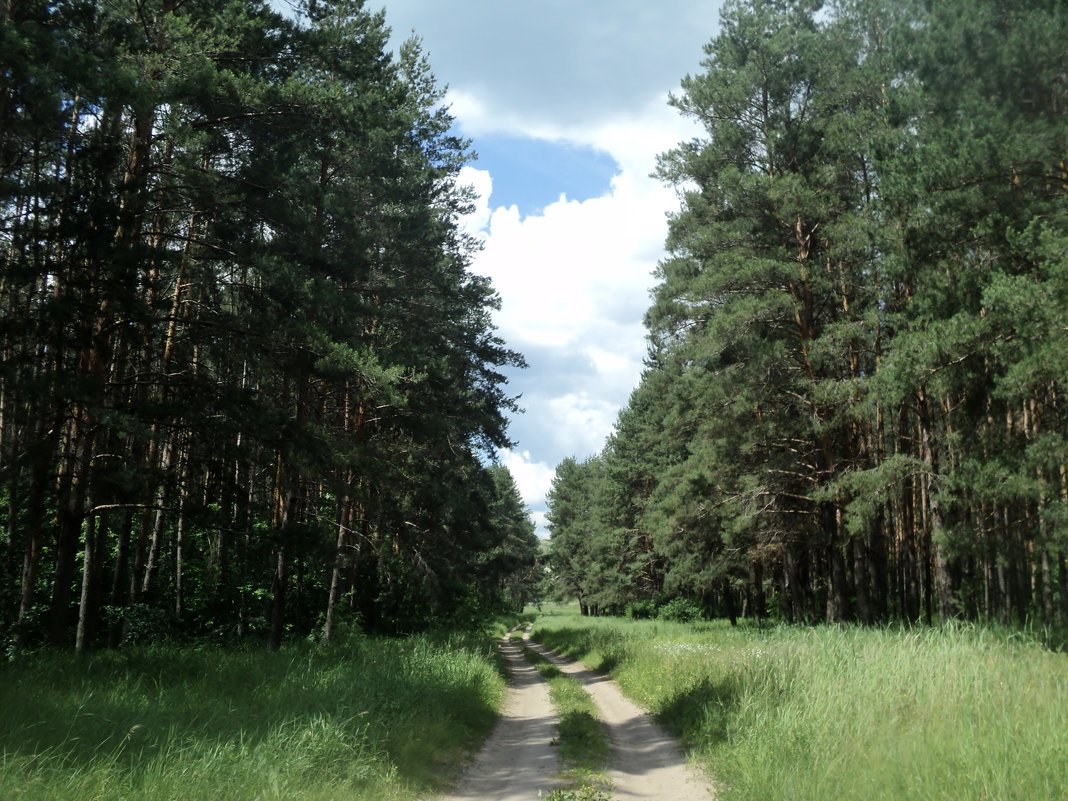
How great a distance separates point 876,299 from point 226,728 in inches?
726

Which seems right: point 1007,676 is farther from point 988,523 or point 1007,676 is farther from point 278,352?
point 988,523

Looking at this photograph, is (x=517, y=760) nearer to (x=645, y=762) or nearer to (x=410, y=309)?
(x=645, y=762)

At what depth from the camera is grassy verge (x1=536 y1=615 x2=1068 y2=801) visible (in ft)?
19.9

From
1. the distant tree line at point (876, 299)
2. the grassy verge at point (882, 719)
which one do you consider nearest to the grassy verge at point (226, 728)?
the grassy verge at point (882, 719)

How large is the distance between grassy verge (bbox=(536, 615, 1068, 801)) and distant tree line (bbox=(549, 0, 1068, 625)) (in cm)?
524

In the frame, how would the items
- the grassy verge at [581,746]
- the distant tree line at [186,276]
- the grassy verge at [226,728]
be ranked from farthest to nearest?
the distant tree line at [186,276] → the grassy verge at [581,746] → the grassy verge at [226,728]

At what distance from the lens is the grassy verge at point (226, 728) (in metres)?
6.04

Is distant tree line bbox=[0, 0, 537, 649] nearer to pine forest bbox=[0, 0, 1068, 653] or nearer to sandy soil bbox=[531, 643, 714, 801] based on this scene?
pine forest bbox=[0, 0, 1068, 653]

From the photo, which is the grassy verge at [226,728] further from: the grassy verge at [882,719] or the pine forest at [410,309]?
the grassy verge at [882,719]

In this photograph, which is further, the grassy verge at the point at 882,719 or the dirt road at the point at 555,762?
the dirt road at the point at 555,762

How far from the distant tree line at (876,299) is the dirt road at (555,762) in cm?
812

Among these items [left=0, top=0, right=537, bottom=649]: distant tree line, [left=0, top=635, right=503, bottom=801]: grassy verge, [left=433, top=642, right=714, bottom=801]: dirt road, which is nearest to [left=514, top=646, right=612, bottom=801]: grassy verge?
[left=433, top=642, right=714, bottom=801]: dirt road

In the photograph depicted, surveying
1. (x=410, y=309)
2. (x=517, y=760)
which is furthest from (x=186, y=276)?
(x=517, y=760)

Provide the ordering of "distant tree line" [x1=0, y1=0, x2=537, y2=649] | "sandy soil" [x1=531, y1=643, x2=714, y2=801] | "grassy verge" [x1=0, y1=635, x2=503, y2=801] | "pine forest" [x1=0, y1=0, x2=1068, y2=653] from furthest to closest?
"pine forest" [x1=0, y1=0, x2=1068, y2=653] → "distant tree line" [x1=0, y1=0, x2=537, y2=649] → "sandy soil" [x1=531, y1=643, x2=714, y2=801] → "grassy verge" [x1=0, y1=635, x2=503, y2=801]
